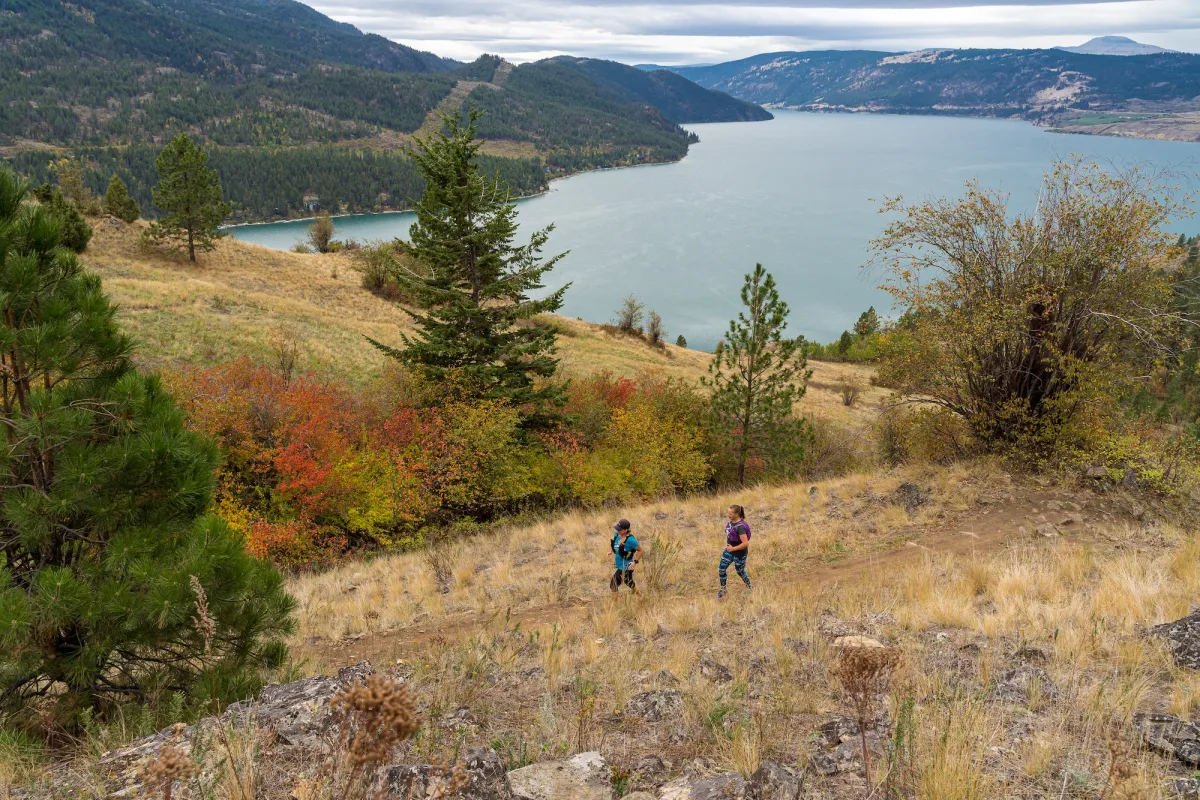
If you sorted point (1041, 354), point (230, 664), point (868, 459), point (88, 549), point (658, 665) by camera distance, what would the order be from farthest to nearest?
point (868, 459)
point (1041, 354)
point (658, 665)
point (230, 664)
point (88, 549)

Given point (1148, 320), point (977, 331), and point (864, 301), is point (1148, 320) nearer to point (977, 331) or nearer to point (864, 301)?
point (977, 331)

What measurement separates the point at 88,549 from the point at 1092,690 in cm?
822

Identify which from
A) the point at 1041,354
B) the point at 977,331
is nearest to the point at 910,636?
the point at 977,331

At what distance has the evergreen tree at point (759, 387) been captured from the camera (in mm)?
21047

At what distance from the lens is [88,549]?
18.2 ft

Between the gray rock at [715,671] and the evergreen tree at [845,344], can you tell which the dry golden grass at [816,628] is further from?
the evergreen tree at [845,344]

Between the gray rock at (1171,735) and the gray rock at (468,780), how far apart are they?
152 inches

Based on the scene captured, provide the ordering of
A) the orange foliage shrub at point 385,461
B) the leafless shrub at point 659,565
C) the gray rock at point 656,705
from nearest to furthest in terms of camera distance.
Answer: the gray rock at point 656,705, the leafless shrub at point 659,565, the orange foliage shrub at point 385,461

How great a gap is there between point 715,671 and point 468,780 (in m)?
3.76

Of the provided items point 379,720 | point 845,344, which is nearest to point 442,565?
point 379,720

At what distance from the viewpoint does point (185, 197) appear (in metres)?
49.9

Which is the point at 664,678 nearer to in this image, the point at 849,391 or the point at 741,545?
the point at 741,545

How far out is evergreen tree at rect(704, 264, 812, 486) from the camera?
69.1 ft

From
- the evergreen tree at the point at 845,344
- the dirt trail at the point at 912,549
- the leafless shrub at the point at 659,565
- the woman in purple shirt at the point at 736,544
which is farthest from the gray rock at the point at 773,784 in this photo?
the evergreen tree at the point at 845,344
